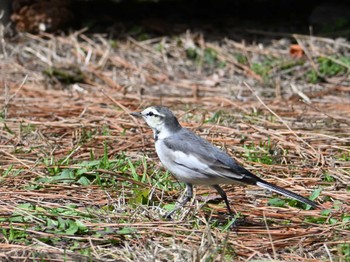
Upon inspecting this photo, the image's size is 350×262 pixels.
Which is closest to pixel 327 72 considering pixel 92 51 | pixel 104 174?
pixel 92 51

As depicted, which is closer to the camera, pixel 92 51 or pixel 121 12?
pixel 92 51

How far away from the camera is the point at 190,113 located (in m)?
7.74

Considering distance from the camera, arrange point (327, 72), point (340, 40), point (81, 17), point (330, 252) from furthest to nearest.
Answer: point (81, 17)
point (340, 40)
point (327, 72)
point (330, 252)

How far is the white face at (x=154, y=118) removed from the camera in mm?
5578

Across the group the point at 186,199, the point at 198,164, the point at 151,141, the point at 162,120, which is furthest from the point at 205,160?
the point at 151,141

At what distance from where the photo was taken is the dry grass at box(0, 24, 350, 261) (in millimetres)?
4625

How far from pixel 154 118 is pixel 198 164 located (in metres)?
0.72

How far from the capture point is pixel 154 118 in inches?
222

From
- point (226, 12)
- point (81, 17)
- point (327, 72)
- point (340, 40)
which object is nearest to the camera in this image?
point (327, 72)

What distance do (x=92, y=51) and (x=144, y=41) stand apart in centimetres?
79

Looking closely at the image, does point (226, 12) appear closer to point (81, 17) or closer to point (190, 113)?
point (81, 17)

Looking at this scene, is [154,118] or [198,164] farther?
[154,118]

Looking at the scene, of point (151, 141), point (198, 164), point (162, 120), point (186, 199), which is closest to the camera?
point (198, 164)

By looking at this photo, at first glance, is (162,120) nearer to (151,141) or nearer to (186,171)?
(186,171)
